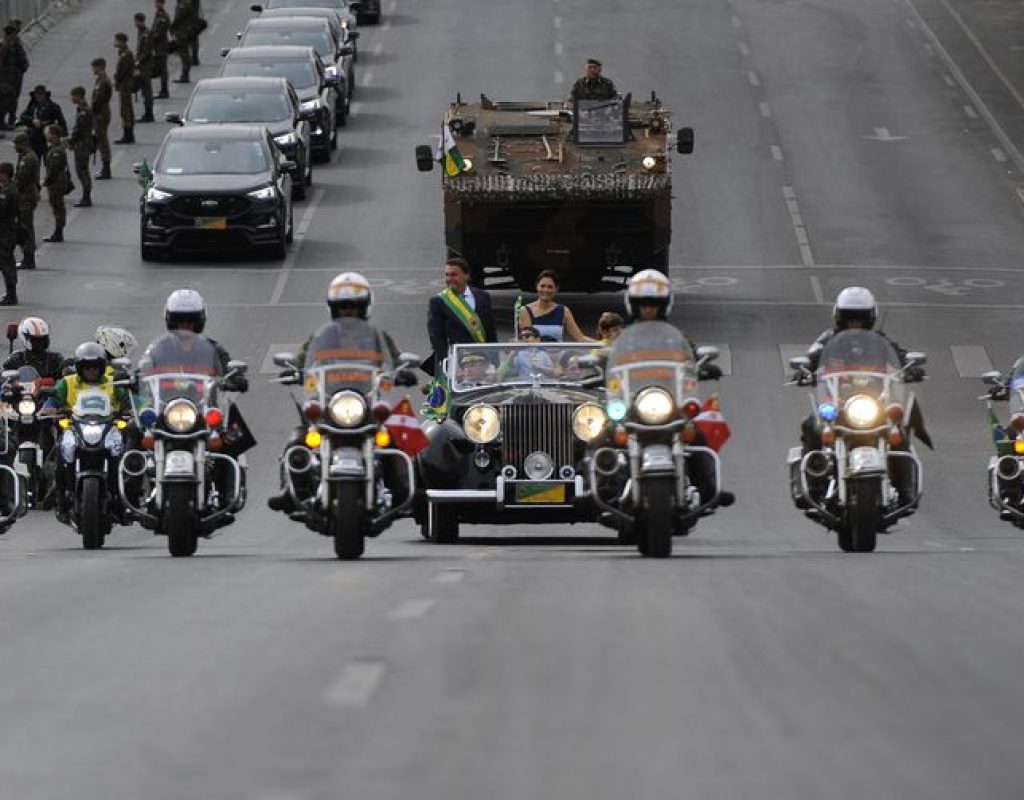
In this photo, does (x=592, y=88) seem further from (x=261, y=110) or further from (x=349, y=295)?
(x=349, y=295)

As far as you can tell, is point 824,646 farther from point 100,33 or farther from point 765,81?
point 100,33

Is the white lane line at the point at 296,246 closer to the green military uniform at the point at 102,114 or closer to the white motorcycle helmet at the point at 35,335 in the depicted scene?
the green military uniform at the point at 102,114

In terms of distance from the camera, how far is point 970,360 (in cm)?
3462

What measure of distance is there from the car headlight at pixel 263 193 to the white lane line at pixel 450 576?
24042 mm

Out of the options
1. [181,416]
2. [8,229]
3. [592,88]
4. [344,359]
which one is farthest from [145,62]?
[344,359]

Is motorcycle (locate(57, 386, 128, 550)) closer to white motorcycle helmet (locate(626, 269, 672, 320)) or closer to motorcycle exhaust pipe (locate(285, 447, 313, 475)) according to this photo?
motorcycle exhaust pipe (locate(285, 447, 313, 475))

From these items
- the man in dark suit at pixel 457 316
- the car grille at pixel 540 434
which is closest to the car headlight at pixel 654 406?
the car grille at pixel 540 434

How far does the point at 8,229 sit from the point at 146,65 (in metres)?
17.1

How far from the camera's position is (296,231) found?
144ft

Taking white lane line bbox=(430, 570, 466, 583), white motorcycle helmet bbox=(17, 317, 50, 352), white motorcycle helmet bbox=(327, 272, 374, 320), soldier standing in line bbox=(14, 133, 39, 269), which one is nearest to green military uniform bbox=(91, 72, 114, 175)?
soldier standing in line bbox=(14, 133, 39, 269)

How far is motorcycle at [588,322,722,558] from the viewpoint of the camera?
1741 centimetres

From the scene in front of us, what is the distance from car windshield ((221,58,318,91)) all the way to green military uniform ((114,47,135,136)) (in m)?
1.57

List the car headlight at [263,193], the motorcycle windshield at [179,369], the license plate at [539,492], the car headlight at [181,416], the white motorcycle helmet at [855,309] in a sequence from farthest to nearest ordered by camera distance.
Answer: the car headlight at [263,193], the license plate at [539,492], the white motorcycle helmet at [855,309], the motorcycle windshield at [179,369], the car headlight at [181,416]

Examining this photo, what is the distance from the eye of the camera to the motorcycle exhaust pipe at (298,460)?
18062 millimetres
